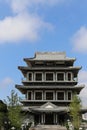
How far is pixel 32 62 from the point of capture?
70438mm

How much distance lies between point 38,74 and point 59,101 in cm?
701

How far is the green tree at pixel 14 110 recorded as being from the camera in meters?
54.7

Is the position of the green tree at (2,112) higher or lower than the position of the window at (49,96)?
lower

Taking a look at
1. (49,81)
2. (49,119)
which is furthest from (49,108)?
(49,81)

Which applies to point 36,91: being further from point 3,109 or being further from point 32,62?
point 3,109

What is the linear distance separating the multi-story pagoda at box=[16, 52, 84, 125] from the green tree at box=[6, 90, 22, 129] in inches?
326

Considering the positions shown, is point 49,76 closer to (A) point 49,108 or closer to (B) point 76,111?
(A) point 49,108

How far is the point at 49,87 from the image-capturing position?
67.2 m

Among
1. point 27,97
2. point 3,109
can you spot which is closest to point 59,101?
point 27,97

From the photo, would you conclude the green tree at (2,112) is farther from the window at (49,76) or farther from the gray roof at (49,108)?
the window at (49,76)

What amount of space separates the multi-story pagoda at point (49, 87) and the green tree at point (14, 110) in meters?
8.29

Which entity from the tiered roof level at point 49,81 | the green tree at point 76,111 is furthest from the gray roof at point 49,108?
the green tree at point 76,111

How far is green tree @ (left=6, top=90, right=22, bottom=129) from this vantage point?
5472cm

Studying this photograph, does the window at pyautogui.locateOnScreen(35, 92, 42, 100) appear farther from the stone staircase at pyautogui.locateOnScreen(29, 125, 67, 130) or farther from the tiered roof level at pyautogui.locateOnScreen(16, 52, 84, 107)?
the stone staircase at pyautogui.locateOnScreen(29, 125, 67, 130)
